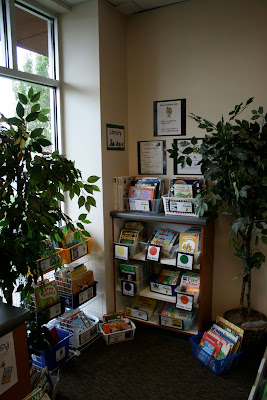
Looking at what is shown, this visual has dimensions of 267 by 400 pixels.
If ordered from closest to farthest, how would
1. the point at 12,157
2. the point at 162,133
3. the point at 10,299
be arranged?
1. the point at 12,157
2. the point at 10,299
3. the point at 162,133

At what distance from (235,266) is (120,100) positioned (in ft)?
5.84

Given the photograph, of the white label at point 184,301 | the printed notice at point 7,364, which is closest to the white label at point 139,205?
the white label at point 184,301

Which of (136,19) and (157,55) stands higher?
(136,19)

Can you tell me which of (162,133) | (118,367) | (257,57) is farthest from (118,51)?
(118,367)

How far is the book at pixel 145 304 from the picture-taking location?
279 cm

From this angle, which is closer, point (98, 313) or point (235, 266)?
point (235, 266)

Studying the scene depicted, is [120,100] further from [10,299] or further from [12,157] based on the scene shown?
[10,299]

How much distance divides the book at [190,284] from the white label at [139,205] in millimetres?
656

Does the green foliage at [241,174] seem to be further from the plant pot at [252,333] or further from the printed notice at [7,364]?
the printed notice at [7,364]

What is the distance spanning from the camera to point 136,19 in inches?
113

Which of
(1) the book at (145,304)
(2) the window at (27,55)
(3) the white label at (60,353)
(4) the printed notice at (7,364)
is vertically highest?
(2) the window at (27,55)

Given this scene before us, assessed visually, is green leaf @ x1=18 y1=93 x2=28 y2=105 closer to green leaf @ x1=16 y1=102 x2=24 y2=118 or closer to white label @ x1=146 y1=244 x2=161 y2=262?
green leaf @ x1=16 y1=102 x2=24 y2=118

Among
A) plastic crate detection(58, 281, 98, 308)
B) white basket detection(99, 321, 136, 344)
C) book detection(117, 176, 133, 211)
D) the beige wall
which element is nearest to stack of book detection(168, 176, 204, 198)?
the beige wall

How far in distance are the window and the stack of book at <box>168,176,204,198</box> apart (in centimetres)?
114
